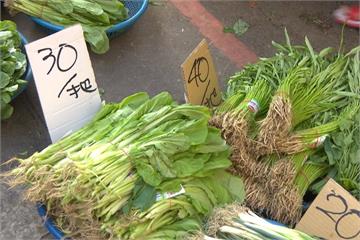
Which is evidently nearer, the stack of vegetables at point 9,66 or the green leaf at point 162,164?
the green leaf at point 162,164

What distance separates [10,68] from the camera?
2549mm

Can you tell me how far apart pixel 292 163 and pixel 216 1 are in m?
1.69

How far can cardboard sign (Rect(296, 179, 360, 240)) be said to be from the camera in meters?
2.15

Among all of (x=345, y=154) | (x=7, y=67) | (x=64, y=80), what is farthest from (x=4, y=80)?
(x=345, y=154)

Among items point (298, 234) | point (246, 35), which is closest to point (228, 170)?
point (298, 234)

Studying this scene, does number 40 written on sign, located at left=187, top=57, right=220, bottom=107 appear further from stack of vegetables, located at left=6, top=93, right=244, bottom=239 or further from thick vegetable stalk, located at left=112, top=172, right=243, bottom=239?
thick vegetable stalk, located at left=112, top=172, right=243, bottom=239

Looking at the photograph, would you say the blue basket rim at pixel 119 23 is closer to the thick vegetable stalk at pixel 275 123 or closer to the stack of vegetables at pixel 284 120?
the stack of vegetables at pixel 284 120

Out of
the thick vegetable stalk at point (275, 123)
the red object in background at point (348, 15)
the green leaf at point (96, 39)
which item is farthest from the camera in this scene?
the red object in background at point (348, 15)

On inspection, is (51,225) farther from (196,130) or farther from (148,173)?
(196,130)

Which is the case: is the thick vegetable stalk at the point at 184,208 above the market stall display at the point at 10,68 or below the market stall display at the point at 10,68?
below

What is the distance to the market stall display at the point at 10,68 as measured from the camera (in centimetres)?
251

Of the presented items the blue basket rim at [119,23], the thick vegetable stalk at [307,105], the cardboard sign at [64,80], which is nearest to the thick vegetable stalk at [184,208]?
the thick vegetable stalk at [307,105]

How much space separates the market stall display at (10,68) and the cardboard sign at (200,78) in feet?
2.52

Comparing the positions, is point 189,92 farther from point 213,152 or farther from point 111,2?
point 111,2
